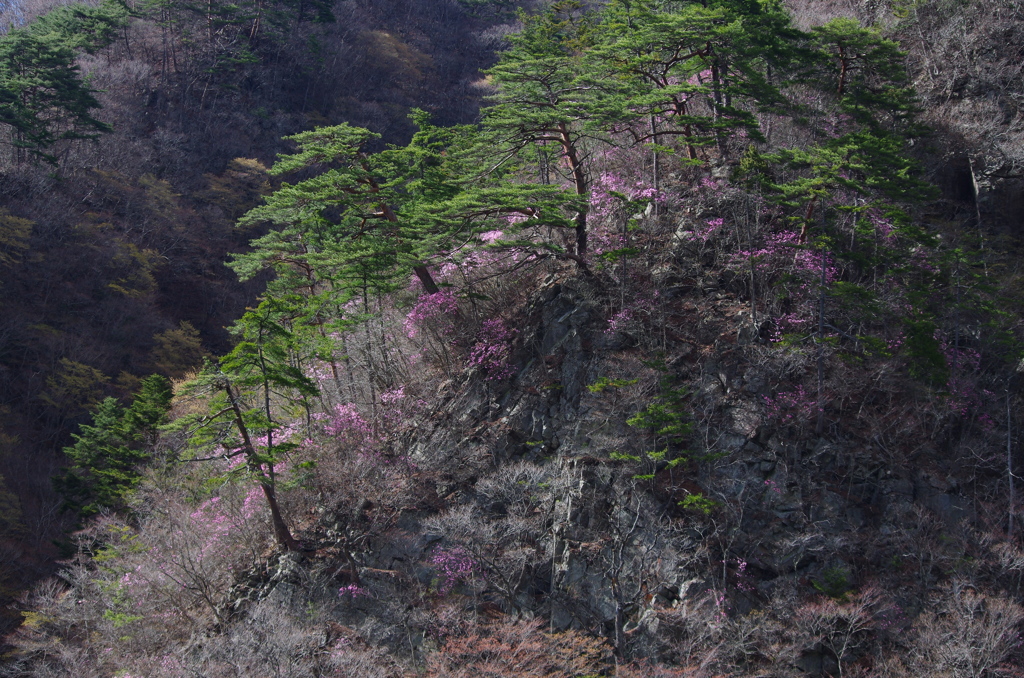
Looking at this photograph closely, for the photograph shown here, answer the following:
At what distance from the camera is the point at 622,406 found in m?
19.2

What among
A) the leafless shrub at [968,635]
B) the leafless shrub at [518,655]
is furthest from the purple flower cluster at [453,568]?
the leafless shrub at [968,635]

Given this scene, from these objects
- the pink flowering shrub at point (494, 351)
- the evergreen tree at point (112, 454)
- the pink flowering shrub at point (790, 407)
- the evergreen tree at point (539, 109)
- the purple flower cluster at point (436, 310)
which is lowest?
the evergreen tree at point (112, 454)

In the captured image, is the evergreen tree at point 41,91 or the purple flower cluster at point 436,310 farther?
the evergreen tree at point 41,91

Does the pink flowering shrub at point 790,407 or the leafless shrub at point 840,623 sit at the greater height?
the pink flowering shrub at point 790,407

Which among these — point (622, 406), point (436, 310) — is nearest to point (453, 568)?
point (622, 406)

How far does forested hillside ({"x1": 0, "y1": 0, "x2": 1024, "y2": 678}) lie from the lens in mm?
16938

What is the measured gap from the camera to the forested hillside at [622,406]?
16938mm

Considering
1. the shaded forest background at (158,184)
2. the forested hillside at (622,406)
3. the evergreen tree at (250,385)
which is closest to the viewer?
the forested hillside at (622,406)

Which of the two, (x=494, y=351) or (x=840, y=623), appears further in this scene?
(x=494, y=351)

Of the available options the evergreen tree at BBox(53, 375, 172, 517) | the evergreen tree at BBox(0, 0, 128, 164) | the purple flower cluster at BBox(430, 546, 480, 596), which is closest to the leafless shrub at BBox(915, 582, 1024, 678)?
the purple flower cluster at BBox(430, 546, 480, 596)

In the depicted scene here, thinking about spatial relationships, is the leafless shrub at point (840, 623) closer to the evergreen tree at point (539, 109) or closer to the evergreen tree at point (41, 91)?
the evergreen tree at point (539, 109)

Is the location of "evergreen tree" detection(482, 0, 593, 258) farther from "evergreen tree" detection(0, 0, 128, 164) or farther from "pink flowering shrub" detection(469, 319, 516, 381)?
"evergreen tree" detection(0, 0, 128, 164)

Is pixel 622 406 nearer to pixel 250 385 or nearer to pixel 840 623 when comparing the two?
pixel 840 623

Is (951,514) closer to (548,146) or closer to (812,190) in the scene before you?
(812,190)
